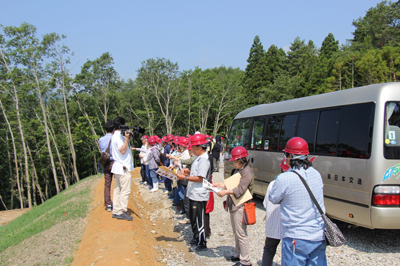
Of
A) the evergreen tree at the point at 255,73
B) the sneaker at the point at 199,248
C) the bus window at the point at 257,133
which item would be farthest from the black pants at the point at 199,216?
the evergreen tree at the point at 255,73

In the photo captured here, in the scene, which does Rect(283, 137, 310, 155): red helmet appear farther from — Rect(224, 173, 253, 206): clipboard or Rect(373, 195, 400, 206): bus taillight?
Rect(373, 195, 400, 206): bus taillight

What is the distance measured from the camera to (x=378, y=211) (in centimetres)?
479

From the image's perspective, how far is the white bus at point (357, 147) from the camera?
481 cm

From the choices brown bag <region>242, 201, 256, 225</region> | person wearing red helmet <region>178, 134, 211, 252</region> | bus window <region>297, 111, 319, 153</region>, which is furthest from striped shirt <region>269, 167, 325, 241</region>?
bus window <region>297, 111, 319, 153</region>

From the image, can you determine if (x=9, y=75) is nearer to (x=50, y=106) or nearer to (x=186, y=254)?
(x=50, y=106)

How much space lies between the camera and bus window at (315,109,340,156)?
5879 mm

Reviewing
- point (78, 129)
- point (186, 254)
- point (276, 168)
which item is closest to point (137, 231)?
point (186, 254)

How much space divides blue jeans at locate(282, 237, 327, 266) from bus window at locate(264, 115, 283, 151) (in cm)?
506

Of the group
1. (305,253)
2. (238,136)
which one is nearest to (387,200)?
(305,253)

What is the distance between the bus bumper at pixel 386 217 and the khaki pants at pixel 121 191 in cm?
463

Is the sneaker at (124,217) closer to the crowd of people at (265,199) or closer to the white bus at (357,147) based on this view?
the crowd of people at (265,199)

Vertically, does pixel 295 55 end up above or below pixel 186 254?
above

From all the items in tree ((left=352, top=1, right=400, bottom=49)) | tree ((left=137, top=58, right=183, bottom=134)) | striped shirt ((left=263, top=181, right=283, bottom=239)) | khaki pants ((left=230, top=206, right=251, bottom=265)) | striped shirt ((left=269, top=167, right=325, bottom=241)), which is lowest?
khaki pants ((left=230, top=206, right=251, bottom=265))

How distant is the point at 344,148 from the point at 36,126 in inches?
1637
